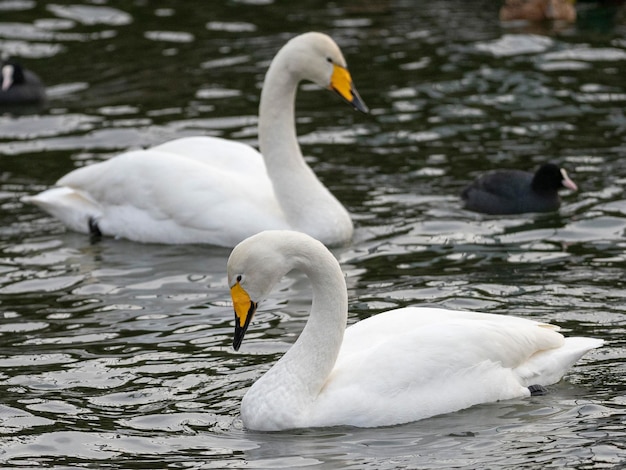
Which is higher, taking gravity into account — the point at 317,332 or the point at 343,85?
the point at 343,85

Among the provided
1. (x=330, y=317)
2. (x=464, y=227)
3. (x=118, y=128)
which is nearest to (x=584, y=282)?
(x=464, y=227)

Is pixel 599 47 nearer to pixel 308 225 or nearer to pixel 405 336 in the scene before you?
pixel 308 225

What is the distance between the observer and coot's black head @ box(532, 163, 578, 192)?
41.8 ft

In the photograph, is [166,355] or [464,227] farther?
[464,227]

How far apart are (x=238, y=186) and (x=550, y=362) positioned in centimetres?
457

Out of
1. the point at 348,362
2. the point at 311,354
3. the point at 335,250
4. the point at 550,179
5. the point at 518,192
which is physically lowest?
the point at 335,250

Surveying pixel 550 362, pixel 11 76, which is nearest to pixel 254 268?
pixel 550 362

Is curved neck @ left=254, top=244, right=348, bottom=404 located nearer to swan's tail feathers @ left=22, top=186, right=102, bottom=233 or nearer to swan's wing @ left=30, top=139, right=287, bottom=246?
swan's wing @ left=30, top=139, right=287, bottom=246

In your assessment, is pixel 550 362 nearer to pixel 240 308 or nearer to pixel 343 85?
pixel 240 308

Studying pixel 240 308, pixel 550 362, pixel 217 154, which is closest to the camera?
pixel 240 308

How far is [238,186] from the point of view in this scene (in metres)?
12.4

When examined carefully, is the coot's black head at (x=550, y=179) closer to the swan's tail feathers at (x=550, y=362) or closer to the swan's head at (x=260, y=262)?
the swan's tail feathers at (x=550, y=362)

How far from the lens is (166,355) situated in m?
9.34

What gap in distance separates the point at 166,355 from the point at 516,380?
7.55 ft
